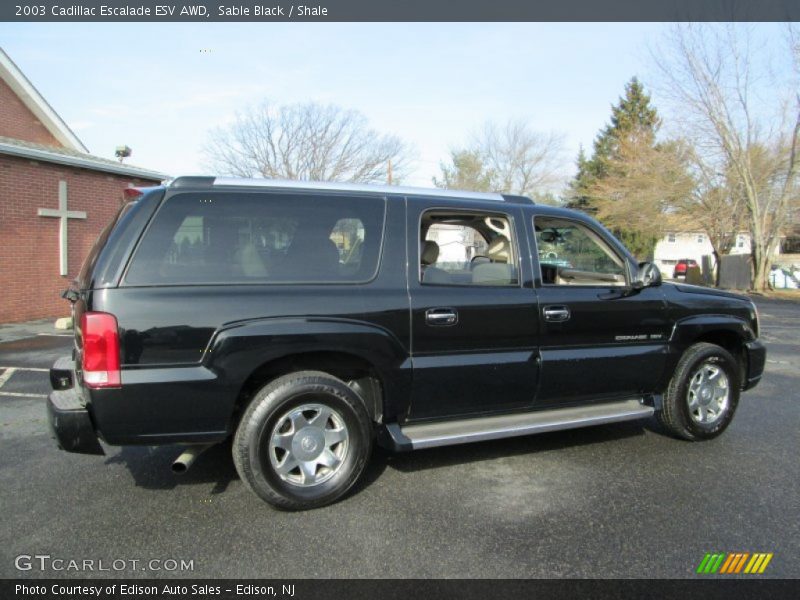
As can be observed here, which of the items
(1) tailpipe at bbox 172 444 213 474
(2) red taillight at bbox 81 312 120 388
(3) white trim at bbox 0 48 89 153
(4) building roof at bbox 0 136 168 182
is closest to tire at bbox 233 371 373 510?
(1) tailpipe at bbox 172 444 213 474

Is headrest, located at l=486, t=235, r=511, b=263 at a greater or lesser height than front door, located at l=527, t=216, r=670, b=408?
greater

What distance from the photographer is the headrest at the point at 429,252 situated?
393cm

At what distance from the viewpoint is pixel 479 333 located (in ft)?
11.4

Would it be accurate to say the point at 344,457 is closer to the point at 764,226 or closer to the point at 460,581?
the point at 460,581

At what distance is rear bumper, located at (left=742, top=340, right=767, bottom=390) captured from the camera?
450cm

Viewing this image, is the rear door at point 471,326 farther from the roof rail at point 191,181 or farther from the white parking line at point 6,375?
the white parking line at point 6,375

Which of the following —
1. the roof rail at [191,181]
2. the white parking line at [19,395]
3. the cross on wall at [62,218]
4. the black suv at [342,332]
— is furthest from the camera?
the cross on wall at [62,218]

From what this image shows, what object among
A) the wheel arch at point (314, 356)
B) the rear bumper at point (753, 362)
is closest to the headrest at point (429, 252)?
the wheel arch at point (314, 356)

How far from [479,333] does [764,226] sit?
2587 cm

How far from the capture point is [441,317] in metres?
3.35

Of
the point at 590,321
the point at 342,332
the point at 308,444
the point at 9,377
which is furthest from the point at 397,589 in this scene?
the point at 9,377

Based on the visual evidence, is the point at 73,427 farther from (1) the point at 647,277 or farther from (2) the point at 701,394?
(2) the point at 701,394

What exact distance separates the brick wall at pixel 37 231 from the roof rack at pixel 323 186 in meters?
8.10

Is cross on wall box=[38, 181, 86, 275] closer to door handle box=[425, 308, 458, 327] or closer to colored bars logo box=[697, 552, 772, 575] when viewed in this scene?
door handle box=[425, 308, 458, 327]
